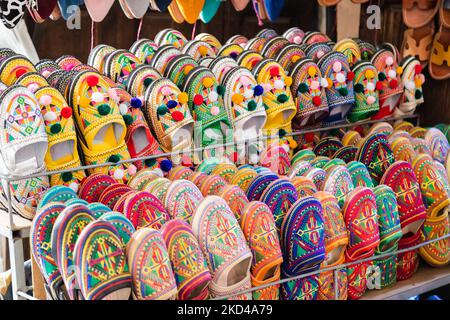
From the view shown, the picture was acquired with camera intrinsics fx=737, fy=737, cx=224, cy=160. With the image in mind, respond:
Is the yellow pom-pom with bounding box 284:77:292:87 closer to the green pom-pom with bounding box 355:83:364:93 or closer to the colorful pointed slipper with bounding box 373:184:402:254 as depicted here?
the green pom-pom with bounding box 355:83:364:93

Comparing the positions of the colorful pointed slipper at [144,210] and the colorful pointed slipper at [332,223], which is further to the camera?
the colorful pointed slipper at [332,223]

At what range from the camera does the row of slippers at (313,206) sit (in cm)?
187

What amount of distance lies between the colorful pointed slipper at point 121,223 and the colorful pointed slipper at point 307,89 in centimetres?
87

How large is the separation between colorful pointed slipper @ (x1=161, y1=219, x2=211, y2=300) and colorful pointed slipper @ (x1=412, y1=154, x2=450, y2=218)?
0.82 meters

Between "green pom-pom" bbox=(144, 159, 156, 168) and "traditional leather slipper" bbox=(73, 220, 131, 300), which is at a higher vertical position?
"green pom-pom" bbox=(144, 159, 156, 168)

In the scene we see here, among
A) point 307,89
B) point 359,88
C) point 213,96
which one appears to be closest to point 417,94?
point 359,88

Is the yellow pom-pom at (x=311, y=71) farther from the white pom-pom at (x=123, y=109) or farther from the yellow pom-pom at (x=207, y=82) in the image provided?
the white pom-pom at (x=123, y=109)

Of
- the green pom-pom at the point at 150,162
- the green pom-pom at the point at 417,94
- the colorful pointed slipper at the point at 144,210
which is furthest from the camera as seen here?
the green pom-pom at the point at 417,94

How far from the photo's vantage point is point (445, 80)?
290cm

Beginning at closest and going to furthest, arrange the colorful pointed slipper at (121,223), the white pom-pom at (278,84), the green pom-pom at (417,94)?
the colorful pointed slipper at (121,223) < the white pom-pom at (278,84) < the green pom-pom at (417,94)

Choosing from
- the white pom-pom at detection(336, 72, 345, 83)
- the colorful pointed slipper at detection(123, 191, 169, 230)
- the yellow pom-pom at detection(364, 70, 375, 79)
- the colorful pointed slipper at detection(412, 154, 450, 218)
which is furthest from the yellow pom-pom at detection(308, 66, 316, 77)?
the colorful pointed slipper at detection(123, 191, 169, 230)

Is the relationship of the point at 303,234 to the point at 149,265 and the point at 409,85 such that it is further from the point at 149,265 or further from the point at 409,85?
the point at 409,85

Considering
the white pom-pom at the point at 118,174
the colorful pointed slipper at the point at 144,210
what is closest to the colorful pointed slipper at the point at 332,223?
the colorful pointed slipper at the point at 144,210

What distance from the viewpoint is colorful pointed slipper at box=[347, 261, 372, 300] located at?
82.1 inches
